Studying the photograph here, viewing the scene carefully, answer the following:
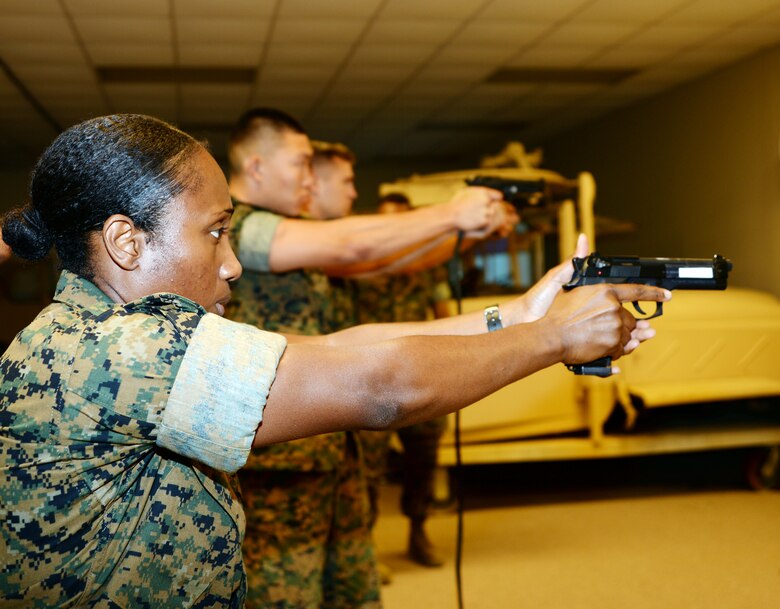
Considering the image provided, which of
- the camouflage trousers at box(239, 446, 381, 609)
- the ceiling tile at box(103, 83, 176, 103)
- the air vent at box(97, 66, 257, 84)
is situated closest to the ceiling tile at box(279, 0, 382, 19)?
the air vent at box(97, 66, 257, 84)

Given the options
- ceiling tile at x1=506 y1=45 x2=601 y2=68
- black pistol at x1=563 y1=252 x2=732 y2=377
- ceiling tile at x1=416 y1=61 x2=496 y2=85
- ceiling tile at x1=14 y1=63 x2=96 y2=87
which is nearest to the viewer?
black pistol at x1=563 y1=252 x2=732 y2=377

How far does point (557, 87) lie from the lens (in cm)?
716

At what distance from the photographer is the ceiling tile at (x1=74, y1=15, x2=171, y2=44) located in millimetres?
4992

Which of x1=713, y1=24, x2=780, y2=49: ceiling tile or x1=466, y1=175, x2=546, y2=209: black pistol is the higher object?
x1=713, y1=24, x2=780, y2=49: ceiling tile

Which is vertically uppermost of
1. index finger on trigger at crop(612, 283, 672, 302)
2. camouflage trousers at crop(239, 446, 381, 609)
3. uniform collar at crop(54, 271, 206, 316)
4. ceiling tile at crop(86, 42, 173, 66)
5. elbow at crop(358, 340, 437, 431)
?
ceiling tile at crop(86, 42, 173, 66)

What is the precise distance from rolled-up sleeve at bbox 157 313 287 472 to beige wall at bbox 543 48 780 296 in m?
5.59

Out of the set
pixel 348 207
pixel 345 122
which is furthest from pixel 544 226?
pixel 345 122

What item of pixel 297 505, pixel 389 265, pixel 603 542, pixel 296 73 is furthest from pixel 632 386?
pixel 296 73

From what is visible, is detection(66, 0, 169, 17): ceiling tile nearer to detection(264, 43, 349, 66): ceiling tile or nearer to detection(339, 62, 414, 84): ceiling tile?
detection(264, 43, 349, 66): ceiling tile

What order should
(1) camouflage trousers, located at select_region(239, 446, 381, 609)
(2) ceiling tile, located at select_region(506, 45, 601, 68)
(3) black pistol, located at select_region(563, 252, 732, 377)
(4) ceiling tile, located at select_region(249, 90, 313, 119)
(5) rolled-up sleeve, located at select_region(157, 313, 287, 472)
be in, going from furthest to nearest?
A: 1. (4) ceiling tile, located at select_region(249, 90, 313, 119)
2. (2) ceiling tile, located at select_region(506, 45, 601, 68)
3. (1) camouflage trousers, located at select_region(239, 446, 381, 609)
4. (3) black pistol, located at select_region(563, 252, 732, 377)
5. (5) rolled-up sleeve, located at select_region(157, 313, 287, 472)

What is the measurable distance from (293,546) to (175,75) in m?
5.05

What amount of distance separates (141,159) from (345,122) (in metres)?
7.53

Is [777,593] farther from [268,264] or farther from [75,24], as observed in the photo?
[75,24]

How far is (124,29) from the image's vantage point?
5.17m
